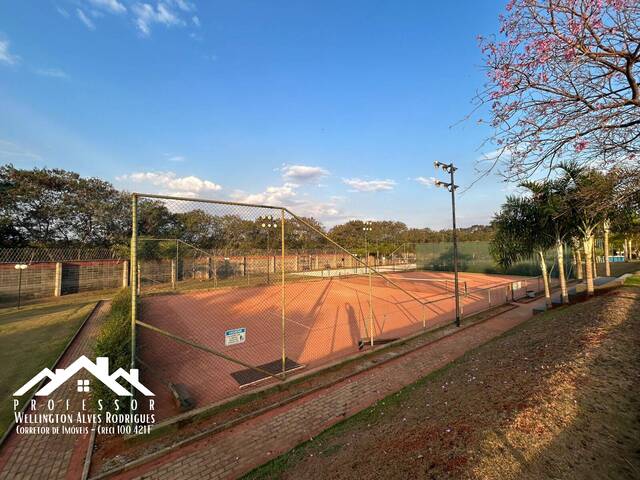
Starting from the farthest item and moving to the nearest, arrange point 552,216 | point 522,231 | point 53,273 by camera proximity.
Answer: point 53,273
point 522,231
point 552,216

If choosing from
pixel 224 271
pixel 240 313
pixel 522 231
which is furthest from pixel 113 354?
pixel 224 271

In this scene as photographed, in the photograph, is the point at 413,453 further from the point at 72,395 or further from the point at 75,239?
the point at 75,239

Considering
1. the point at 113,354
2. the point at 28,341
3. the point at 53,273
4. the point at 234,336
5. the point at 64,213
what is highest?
the point at 64,213

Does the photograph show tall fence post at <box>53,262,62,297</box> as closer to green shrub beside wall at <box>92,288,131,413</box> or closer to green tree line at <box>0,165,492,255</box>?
green tree line at <box>0,165,492,255</box>

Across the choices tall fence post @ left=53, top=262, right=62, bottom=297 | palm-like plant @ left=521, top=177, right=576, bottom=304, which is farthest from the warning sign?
tall fence post @ left=53, top=262, right=62, bottom=297

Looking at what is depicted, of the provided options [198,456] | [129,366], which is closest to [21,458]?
[129,366]

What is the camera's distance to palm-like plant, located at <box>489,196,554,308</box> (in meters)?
12.5

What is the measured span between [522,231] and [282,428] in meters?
13.7

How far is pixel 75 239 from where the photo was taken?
108 ft

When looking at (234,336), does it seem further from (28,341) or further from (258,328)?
(28,341)

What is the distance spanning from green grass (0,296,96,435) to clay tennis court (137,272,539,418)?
219cm

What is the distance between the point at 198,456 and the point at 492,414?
3.96 meters

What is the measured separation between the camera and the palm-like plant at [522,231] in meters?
12.5

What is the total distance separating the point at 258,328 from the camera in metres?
10.9
